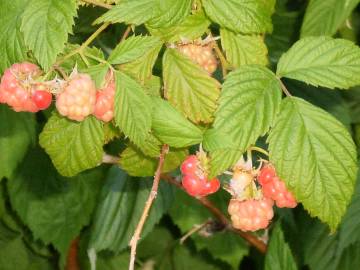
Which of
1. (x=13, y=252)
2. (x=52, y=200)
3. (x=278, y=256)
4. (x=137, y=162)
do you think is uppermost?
(x=137, y=162)

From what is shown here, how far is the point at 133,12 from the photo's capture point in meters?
0.82

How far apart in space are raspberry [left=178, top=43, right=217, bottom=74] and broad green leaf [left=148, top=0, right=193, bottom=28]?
0.23 feet

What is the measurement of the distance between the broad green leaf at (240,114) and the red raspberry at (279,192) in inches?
2.8

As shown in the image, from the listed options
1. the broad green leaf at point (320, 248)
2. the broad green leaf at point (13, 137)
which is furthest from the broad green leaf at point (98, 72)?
the broad green leaf at point (320, 248)

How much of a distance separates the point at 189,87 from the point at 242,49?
93mm

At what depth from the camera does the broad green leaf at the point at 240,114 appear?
0.83 metres

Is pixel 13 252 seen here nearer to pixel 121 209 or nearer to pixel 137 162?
pixel 121 209

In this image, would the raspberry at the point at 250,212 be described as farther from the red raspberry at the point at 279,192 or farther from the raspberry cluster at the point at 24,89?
the raspberry cluster at the point at 24,89

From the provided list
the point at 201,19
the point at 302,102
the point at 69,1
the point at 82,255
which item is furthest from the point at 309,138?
the point at 82,255

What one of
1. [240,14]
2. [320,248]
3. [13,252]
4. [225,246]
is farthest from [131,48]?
[13,252]

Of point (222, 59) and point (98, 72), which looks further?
point (222, 59)

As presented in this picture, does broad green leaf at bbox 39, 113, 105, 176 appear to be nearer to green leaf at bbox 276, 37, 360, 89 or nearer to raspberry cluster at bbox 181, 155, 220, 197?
raspberry cluster at bbox 181, 155, 220, 197

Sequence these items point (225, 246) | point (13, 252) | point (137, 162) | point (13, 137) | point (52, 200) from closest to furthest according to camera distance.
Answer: point (137, 162) < point (13, 137) < point (52, 200) < point (225, 246) < point (13, 252)

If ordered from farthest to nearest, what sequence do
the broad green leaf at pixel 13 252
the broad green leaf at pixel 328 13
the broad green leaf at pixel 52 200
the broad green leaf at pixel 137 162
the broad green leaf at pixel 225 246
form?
→ the broad green leaf at pixel 13 252 → the broad green leaf at pixel 225 246 → the broad green leaf at pixel 52 200 → the broad green leaf at pixel 328 13 → the broad green leaf at pixel 137 162
